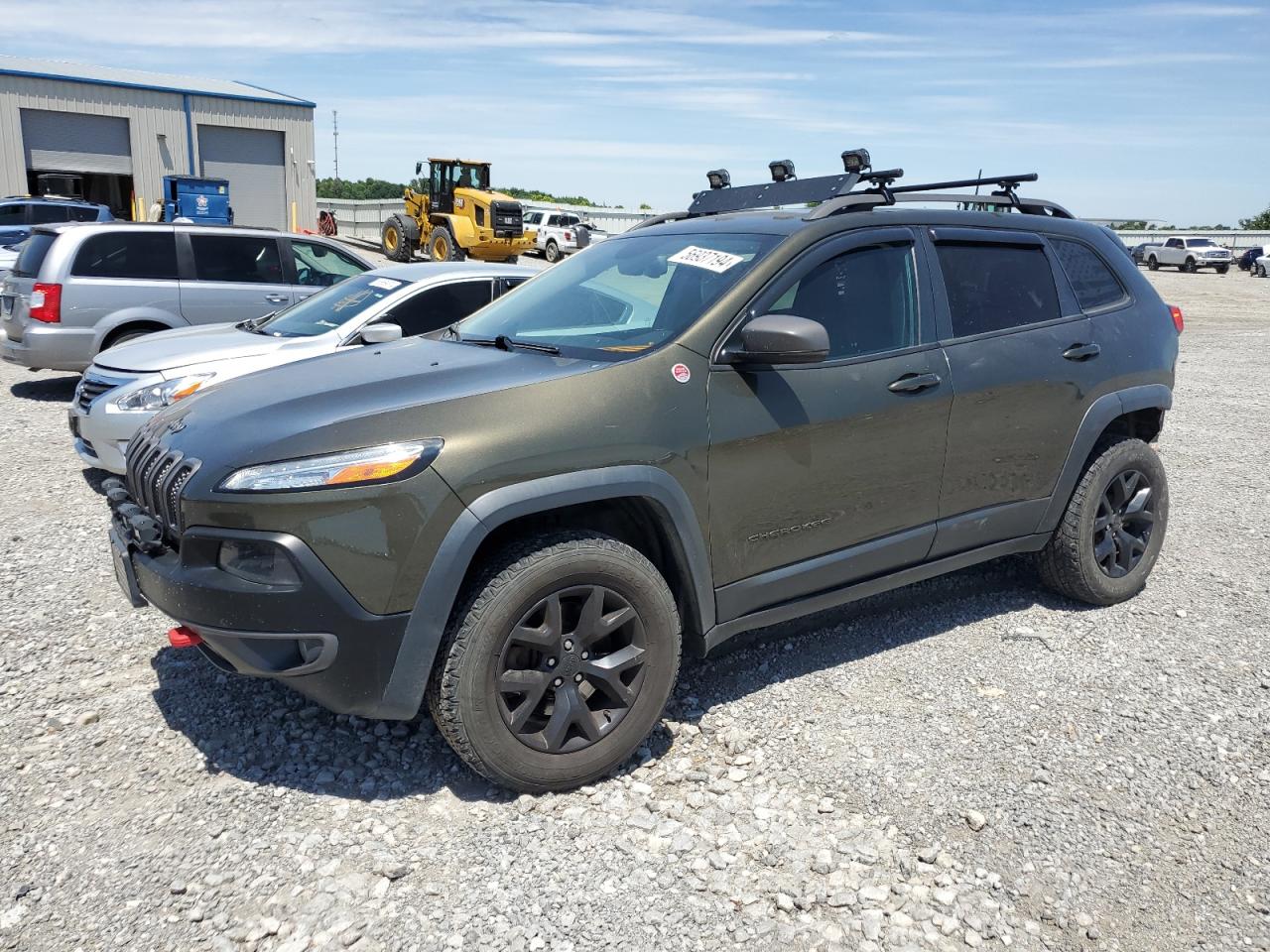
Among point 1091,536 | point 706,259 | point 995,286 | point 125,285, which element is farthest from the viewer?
point 125,285

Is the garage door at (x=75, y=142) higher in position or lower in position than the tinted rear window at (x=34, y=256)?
higher

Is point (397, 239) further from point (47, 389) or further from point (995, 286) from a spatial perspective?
point (995, 286)

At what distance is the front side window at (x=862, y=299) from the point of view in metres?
3.75

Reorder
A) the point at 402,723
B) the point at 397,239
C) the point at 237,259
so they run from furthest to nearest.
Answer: the point at 397,239
the point at 237,259
the point at 402,723

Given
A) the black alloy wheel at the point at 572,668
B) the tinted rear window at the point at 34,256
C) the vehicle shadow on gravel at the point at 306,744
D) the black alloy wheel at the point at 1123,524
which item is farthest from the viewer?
the tinted rear window at the point at 34,256

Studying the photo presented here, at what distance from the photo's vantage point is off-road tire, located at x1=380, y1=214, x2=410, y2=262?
29266 mm

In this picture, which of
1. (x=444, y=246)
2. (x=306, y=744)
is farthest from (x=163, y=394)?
(x=444, y=246)

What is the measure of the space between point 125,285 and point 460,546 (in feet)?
25.9

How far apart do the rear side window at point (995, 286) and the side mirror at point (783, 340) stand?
1.04 meters

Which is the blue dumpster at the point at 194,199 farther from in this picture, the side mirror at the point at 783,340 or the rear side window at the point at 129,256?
the side mirror at the point at 783,340

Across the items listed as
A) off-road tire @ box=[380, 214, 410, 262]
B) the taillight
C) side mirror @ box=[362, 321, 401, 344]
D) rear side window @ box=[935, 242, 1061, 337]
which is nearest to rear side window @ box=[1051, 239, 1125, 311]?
rear side window @ box=[935, 242, 1061, 337]

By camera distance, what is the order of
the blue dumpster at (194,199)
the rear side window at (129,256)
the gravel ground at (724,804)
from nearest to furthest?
the gravel ground at (724,804) < the rear side window at (129,256) < the blue dumpster at (194,199)

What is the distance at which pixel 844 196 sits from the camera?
4129 millimetres

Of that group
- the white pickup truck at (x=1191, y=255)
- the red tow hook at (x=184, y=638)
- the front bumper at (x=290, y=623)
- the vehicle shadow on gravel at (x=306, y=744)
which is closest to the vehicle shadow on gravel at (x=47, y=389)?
the vehicle shadow on gravel at (x=306, y=744)
